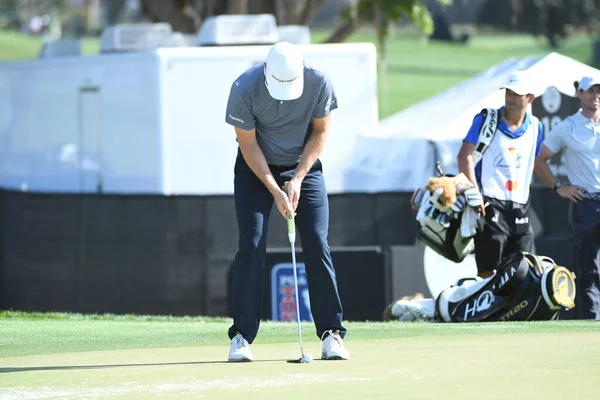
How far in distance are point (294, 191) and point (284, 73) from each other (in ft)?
2.04

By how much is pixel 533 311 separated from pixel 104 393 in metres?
4.54

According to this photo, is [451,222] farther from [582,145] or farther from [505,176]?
[582,145]

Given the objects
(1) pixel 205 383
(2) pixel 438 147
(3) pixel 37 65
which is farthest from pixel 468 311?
(3) pixel 37 65

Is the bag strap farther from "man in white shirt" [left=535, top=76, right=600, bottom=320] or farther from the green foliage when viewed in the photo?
the green foliage

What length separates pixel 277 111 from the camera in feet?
24.5

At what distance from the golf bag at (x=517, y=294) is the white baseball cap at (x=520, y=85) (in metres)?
1.14

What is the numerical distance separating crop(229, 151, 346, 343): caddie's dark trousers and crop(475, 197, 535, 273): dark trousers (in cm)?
307

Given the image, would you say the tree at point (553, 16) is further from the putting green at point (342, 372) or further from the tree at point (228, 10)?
the putting green at point (342, 372)

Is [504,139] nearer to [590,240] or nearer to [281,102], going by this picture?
[590,240]

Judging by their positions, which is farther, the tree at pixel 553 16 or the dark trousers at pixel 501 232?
the tree at pixel 553 16

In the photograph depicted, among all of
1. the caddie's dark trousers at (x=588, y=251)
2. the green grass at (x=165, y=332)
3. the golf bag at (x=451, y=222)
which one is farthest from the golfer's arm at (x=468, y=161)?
the green grass at (x=165, y=332)

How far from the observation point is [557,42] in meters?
57.6

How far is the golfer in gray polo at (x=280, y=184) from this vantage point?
A: 24.3 feet

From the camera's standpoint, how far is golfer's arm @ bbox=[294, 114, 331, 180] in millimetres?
7496
